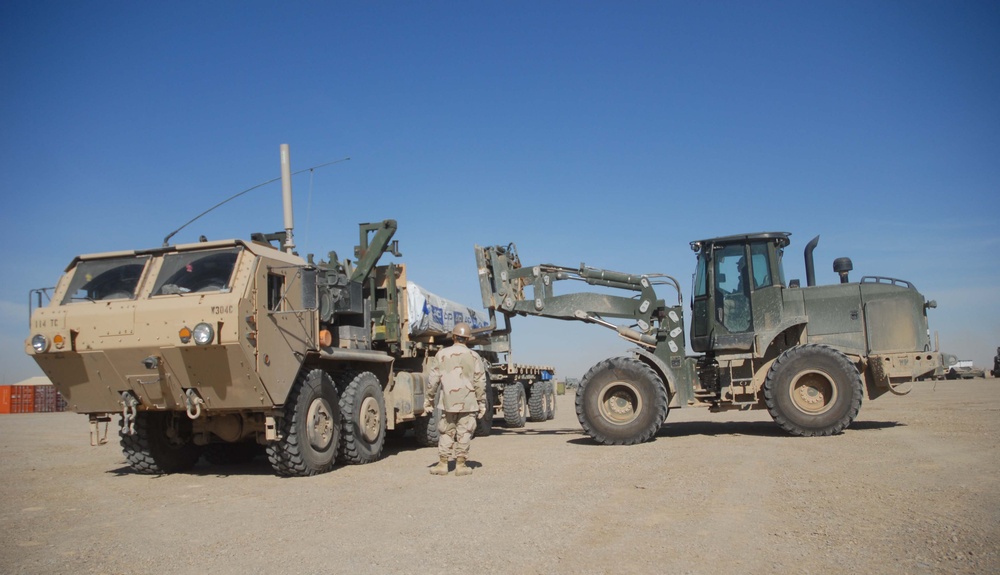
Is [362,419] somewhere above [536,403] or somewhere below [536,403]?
above

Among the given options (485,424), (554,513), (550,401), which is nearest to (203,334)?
(554,513)

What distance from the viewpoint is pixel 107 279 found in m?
9.52

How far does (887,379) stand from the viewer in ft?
39.9

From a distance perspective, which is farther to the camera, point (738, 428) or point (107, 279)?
point (738, 428)

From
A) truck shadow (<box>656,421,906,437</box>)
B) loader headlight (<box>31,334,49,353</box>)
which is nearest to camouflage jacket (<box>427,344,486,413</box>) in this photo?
loader headlight (<box>31,334,49,353</box>)

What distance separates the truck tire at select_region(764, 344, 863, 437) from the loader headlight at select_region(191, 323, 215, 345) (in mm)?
8194

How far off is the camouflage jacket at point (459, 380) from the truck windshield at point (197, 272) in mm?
2819

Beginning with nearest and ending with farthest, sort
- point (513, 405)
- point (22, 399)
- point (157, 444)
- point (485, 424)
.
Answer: point (157, 444)
point (485, 424)
point (513, 405)
point (22, 399)

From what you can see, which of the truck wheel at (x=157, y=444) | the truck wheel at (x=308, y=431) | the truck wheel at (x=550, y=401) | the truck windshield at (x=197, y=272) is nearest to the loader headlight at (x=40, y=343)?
the truck windshield at (x=197, y=272)

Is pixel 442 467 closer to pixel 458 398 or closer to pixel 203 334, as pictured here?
pixel 458 398

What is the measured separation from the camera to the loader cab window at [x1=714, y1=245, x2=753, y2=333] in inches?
501

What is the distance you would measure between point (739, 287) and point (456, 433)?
591cm

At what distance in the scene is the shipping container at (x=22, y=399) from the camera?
128 feet

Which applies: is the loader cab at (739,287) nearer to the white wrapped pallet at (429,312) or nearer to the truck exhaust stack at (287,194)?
the white wrapped pallet at (429,312)
